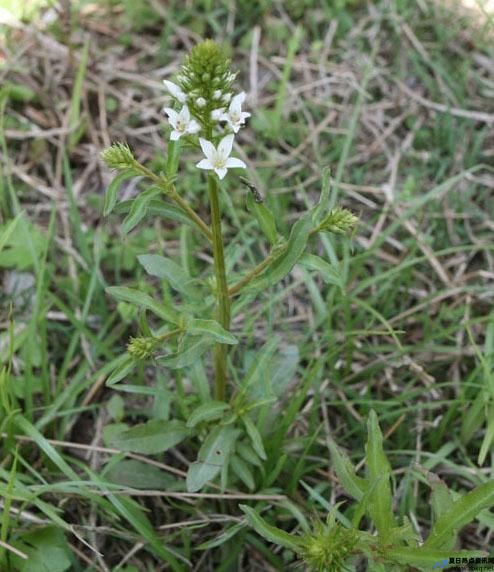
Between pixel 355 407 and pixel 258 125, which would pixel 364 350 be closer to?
pixel 355 407

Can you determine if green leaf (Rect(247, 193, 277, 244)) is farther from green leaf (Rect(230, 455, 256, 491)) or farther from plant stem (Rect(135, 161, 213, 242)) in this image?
green leaf (Rect(230, 455, 256, 491))

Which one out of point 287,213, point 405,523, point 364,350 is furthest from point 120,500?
point 287,213

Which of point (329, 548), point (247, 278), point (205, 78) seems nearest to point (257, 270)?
point (247, 278)

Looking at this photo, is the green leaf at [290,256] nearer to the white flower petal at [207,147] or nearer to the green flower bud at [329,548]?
the white flower petal at [207,147]

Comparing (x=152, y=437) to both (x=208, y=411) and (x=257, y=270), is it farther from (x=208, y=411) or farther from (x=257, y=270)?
(x=257, y=270)

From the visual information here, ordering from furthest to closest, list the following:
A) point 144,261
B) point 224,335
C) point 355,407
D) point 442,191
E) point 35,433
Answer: point 442,191 < point 355,407 < point 35,433 < point 144,261 < point 224,335
